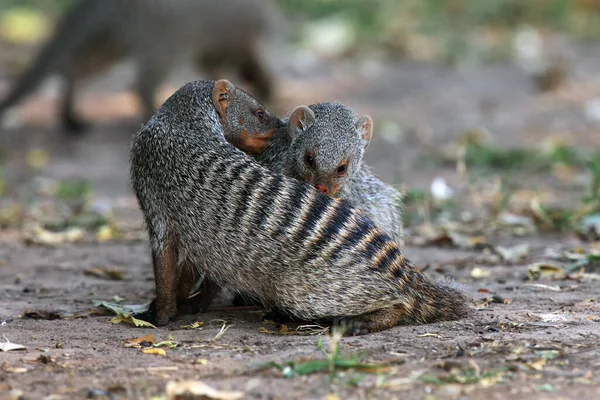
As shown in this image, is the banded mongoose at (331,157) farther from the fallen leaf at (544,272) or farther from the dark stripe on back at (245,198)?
the fallen leaf at (544,272)

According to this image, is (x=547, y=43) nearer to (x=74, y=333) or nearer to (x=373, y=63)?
(x=373, y=63)

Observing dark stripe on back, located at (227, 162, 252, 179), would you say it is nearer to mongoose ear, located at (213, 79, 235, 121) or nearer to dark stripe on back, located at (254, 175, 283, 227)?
dark stripe on back, located at (254, 175, 283, 227)

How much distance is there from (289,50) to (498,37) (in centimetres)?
263

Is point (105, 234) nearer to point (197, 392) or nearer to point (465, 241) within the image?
point (465, 241)

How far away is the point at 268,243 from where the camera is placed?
3426 mm

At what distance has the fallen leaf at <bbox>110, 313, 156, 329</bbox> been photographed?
3.57m

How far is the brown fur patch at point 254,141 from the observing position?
3.96m

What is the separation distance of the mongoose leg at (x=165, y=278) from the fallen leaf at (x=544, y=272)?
161 cm

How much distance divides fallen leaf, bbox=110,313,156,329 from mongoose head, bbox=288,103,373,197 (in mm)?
847

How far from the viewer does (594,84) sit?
952cm

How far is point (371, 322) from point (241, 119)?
3.55 ft

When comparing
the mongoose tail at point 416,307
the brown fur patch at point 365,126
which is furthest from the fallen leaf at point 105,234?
the mongoose tail at point 416,307

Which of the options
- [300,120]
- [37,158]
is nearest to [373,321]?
[300,120]

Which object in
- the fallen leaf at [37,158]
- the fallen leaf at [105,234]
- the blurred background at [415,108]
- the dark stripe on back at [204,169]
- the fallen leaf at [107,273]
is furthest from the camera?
the fallen leaf at [37,158]
